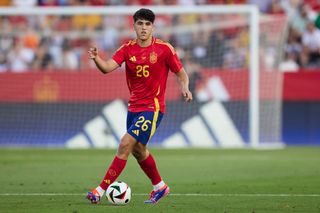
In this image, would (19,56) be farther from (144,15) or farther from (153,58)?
(144,15)

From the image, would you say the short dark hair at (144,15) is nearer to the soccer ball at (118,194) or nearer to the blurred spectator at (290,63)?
the soccer ball at (118,194)

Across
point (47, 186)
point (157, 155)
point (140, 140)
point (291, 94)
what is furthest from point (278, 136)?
point (140, 140)

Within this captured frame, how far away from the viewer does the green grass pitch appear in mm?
10664

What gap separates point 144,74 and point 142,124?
0.66m

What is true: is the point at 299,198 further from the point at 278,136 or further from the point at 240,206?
the point at 278,136

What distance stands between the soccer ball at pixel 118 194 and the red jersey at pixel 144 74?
1007 mm

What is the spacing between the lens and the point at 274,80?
23.5 m

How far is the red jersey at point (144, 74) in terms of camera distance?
36.4ft

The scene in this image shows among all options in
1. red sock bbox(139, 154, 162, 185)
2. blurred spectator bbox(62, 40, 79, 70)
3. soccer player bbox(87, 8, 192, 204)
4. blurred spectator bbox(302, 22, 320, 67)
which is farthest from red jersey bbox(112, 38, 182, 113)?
blurred spectator bbox(302, 22, 320, 67)

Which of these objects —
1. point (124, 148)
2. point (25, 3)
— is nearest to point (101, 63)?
point (124, 148)

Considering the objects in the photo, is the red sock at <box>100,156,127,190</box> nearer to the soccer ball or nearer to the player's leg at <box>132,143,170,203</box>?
the soccer ball

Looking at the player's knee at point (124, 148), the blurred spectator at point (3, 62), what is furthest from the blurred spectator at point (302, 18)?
the player's knee at point (124, 148)

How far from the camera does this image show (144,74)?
11117mm

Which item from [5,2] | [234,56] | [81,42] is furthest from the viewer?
[5,2]
